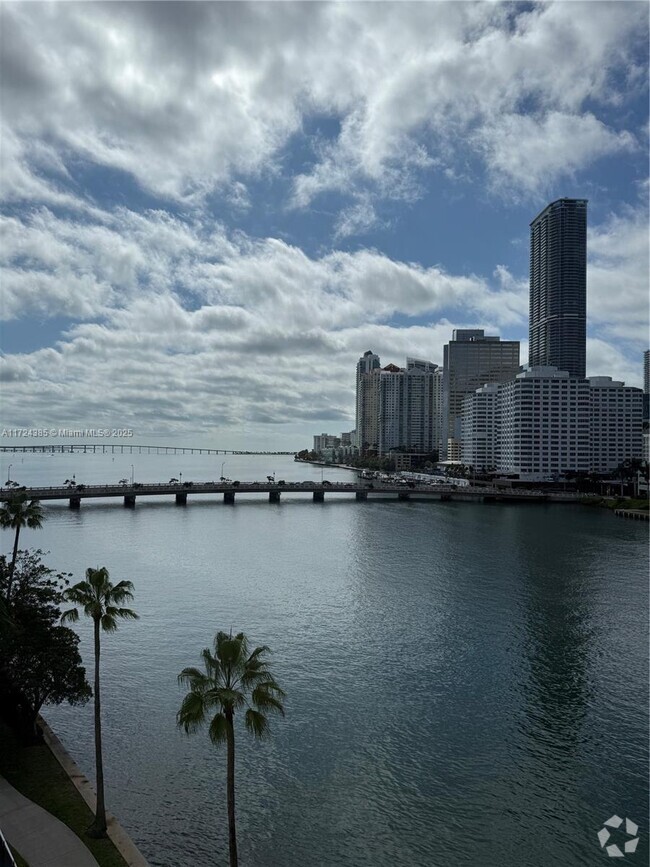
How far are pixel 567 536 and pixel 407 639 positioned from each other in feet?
245

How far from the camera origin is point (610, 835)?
25.8 metres

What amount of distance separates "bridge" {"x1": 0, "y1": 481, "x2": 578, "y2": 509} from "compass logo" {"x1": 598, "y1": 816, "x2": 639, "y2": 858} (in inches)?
5177

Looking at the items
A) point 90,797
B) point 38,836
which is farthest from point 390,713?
point 38,836

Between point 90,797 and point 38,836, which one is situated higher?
point 38,836

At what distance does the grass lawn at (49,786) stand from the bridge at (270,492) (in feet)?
384

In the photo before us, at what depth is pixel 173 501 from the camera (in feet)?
531

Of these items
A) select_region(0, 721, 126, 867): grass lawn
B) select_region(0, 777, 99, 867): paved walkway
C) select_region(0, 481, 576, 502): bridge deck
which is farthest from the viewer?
select_region(0, 481, 576, 502): bridge deck

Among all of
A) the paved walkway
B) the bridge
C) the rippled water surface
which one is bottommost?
the rippled water surface

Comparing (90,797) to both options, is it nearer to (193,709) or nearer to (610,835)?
(193,709)

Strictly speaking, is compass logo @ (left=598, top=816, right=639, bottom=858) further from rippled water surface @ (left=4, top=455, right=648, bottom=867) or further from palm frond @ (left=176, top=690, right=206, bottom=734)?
palm frond @ (left=176, top=690, right=206, bottom=734)

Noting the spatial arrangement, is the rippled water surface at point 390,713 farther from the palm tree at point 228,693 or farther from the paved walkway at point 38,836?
the palm tree at point 228,693

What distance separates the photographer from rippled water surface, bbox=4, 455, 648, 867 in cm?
2544

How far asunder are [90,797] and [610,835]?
74.7 feet

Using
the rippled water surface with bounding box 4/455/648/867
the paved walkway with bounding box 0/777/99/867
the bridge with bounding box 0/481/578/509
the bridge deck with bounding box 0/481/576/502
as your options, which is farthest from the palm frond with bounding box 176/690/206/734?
the bridge with bounding box 0/481/578/509
